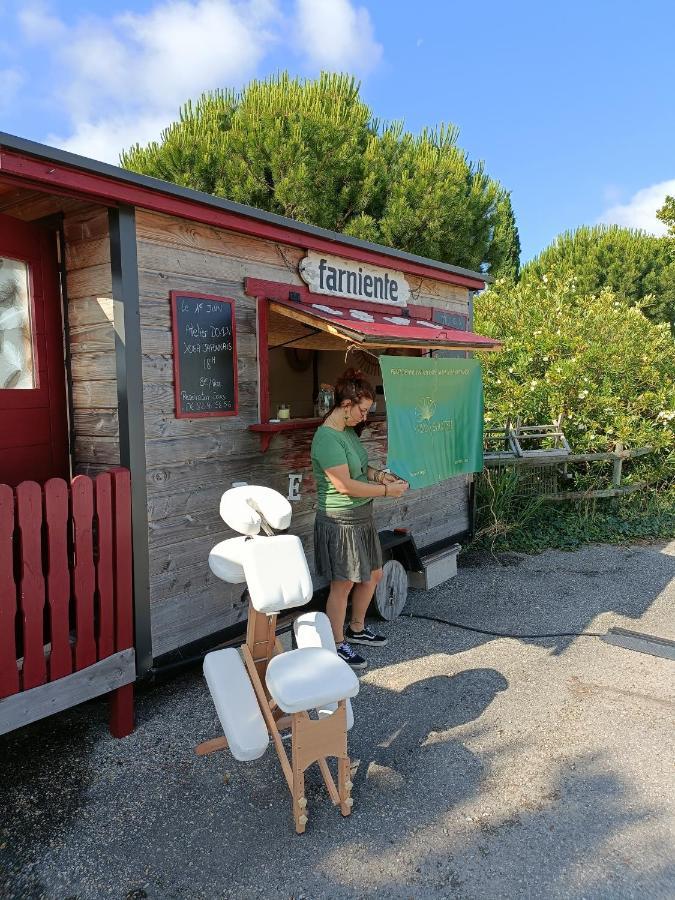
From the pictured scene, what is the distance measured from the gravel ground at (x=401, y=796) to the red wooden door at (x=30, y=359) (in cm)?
149

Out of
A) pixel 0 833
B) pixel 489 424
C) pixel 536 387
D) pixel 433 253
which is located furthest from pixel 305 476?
pixel 433 253

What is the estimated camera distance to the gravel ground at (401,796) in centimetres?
224

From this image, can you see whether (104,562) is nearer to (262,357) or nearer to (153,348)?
(153,348)

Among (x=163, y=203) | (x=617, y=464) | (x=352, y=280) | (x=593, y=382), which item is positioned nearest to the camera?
(x=163, y=203)

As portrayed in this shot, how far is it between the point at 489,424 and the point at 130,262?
623 centimetres

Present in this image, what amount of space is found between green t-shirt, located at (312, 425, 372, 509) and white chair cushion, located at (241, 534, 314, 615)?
45.5 inches

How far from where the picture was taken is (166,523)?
3.41m

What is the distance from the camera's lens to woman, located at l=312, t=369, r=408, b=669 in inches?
143

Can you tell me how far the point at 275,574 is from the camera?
8.02 ft

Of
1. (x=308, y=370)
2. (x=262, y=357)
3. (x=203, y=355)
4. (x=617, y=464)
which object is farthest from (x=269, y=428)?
(x=617, y=464)

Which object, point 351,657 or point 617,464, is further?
point 617,464

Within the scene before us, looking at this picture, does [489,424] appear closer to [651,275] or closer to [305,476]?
[305,476]

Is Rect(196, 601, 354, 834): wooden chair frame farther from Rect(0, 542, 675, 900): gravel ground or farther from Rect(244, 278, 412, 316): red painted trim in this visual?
Rect(244, 278, 412, 316): red painted trim

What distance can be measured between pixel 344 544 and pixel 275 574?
1.35m
